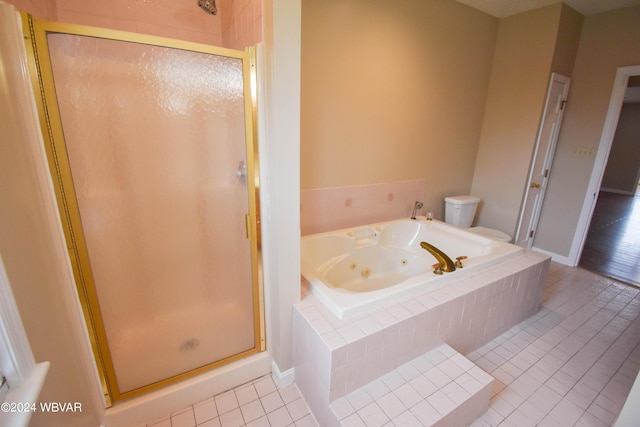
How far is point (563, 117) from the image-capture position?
2.90 m

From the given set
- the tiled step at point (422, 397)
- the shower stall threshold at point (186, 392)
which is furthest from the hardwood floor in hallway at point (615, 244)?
the shower stall threshold at point (186, 392)

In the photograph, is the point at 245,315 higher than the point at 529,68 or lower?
lower

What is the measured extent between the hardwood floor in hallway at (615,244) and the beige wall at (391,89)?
6.31 ft

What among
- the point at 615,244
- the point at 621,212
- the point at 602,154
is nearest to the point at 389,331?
the point at 602,154

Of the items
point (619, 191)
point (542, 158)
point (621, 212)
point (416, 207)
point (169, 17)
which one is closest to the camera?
point (169, 17)

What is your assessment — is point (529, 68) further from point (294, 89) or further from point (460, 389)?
point (460, 389)

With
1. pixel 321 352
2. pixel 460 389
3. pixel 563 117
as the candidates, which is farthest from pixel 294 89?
pixel 563 117

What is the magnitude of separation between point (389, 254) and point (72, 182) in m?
2.12

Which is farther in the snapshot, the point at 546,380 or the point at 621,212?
the point at 621,212

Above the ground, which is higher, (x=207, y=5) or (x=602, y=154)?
(x=207, y=5)

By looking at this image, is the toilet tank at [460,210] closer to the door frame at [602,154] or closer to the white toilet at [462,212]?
the white toilet at [462,212]

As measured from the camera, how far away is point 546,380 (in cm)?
157

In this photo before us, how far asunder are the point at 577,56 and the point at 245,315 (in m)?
3.99

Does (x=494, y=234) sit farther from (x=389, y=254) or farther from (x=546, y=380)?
(x=546, y=380)
